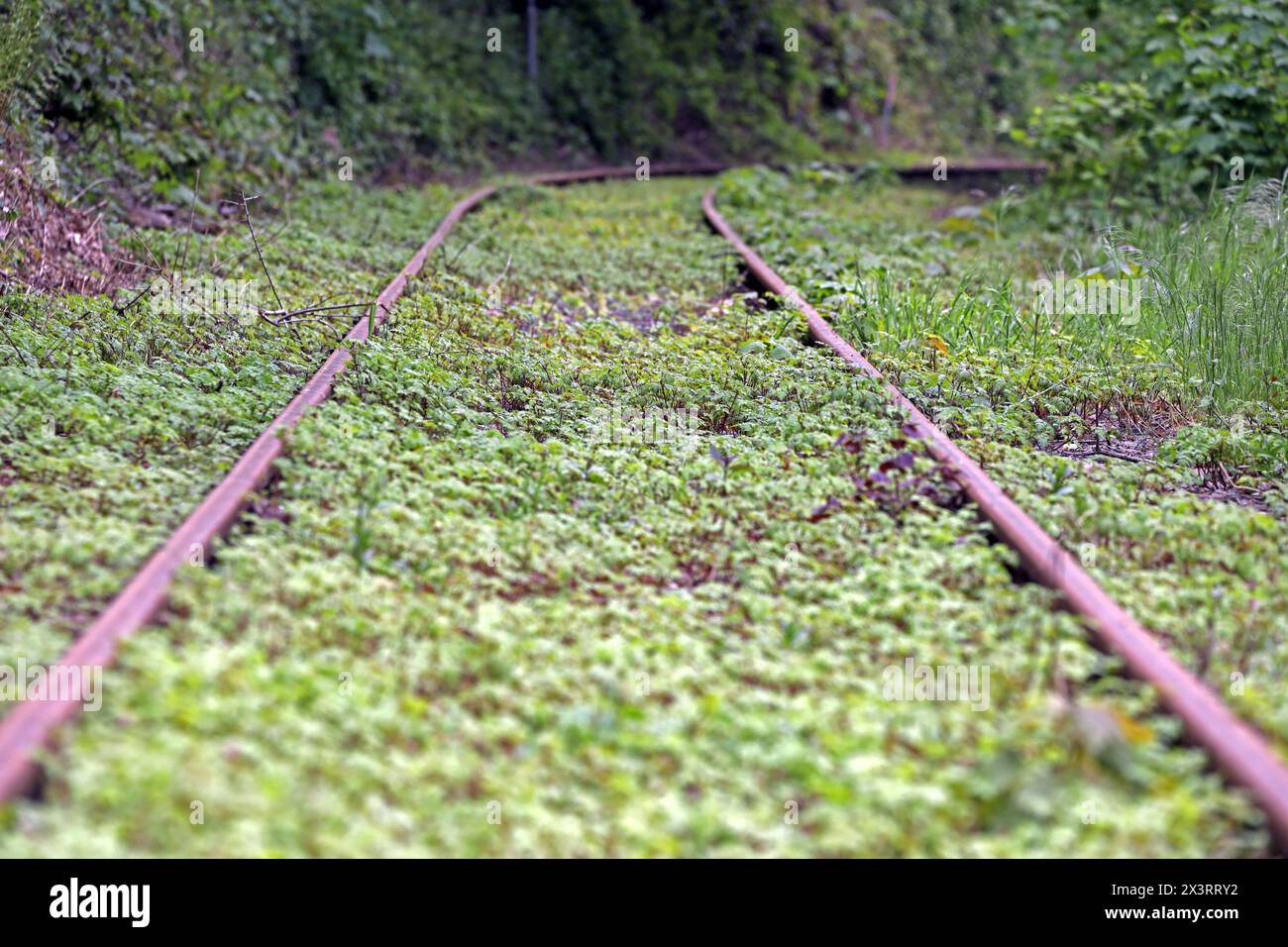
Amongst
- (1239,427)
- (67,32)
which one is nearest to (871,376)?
(1239,427)

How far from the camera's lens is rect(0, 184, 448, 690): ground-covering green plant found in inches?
141

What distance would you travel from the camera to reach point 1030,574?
12.7ft

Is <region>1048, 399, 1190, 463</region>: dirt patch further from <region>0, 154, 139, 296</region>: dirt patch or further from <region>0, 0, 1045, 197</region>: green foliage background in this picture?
<region>0, 0, 1045, 197</region>: green foliage background

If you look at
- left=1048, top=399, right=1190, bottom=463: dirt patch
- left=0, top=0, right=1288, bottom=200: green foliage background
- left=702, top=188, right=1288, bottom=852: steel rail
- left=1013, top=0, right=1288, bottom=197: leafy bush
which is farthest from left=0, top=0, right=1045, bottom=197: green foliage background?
left=702, top=188, right=1288, bottom=852: steel rail

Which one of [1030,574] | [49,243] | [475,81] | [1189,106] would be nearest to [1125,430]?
[1030,574]

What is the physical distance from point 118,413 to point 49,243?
3305mm

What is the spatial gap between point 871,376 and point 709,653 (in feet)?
8.73

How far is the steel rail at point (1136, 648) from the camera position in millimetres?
2646

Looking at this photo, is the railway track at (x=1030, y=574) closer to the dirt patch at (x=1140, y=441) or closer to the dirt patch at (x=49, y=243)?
the dirt patch at (x=1140, y=441)

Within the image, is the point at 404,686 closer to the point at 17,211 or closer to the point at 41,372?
Answer: the point at 41,372

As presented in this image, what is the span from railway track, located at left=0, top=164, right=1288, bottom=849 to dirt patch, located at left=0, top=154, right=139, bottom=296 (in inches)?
98.8

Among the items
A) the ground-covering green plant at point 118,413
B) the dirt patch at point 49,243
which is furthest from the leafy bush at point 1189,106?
the dirt patch at point 49,243

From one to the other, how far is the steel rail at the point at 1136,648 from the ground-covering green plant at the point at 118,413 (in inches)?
100.0

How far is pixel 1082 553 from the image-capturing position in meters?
4.13
